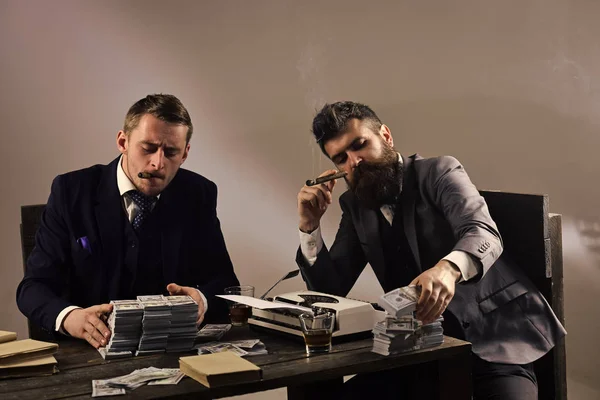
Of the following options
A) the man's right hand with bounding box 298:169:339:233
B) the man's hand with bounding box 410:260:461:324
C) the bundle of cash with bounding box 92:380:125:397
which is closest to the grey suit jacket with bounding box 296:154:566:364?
the man's right hand with bounding box 298:169:339:233

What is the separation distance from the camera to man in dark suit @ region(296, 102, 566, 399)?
2926mm

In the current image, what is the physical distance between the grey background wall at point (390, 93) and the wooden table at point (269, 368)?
1.93m

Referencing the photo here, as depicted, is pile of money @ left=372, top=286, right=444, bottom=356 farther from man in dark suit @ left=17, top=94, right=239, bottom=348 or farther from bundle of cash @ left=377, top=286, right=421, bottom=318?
man in dark suit @ left=17, top=94, right=239, bottom=348

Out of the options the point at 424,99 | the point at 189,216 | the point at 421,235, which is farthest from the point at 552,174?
the point at 189,216

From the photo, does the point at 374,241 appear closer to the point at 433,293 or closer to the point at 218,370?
the point at 433,293

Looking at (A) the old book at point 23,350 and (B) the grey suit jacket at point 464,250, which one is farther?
(B) the grey suit jacket at point 464,250

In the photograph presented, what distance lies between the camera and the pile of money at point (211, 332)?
2.63 metres

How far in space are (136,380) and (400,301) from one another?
0.79m

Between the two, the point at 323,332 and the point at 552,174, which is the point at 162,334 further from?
the point at 552,174

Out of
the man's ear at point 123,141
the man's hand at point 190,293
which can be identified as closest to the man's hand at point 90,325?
the man's hand at point 190,293

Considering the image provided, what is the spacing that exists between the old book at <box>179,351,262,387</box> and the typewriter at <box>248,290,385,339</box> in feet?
1.16

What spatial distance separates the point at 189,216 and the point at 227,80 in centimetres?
136

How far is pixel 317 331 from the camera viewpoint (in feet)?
7.86

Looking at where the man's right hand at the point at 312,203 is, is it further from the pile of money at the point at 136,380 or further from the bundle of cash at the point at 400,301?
the pile of money at the point at 136,380
